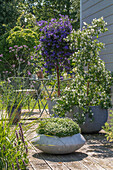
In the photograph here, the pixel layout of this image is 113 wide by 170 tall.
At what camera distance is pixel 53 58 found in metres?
6.81

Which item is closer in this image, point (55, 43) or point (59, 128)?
point (59, 128)

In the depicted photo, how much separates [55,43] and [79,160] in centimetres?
382

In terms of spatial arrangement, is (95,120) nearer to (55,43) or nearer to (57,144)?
(57,144)

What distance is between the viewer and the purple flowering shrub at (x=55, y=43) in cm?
668

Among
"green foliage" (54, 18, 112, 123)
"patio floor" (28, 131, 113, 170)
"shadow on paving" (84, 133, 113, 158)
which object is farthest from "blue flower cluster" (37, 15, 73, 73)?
"patio floor" (28, 131, 113, 170)

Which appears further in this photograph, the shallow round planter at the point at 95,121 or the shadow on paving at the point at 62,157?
the shallow round planter at the point at 95,121

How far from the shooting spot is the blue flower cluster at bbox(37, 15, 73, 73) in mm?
6672

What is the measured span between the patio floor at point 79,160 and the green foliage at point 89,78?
3.36 feet

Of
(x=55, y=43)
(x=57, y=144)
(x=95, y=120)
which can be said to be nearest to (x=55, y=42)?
(x=55, y=43)

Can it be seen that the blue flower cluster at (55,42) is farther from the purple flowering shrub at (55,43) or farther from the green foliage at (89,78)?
the green foliage at (89,78)

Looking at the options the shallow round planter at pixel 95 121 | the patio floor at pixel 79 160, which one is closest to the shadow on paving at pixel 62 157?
the patio floor at pixel 79 160

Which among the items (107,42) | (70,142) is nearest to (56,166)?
(70,142)

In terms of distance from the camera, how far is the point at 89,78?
16.8 ft

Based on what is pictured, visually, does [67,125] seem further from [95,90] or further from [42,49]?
[42,49]
